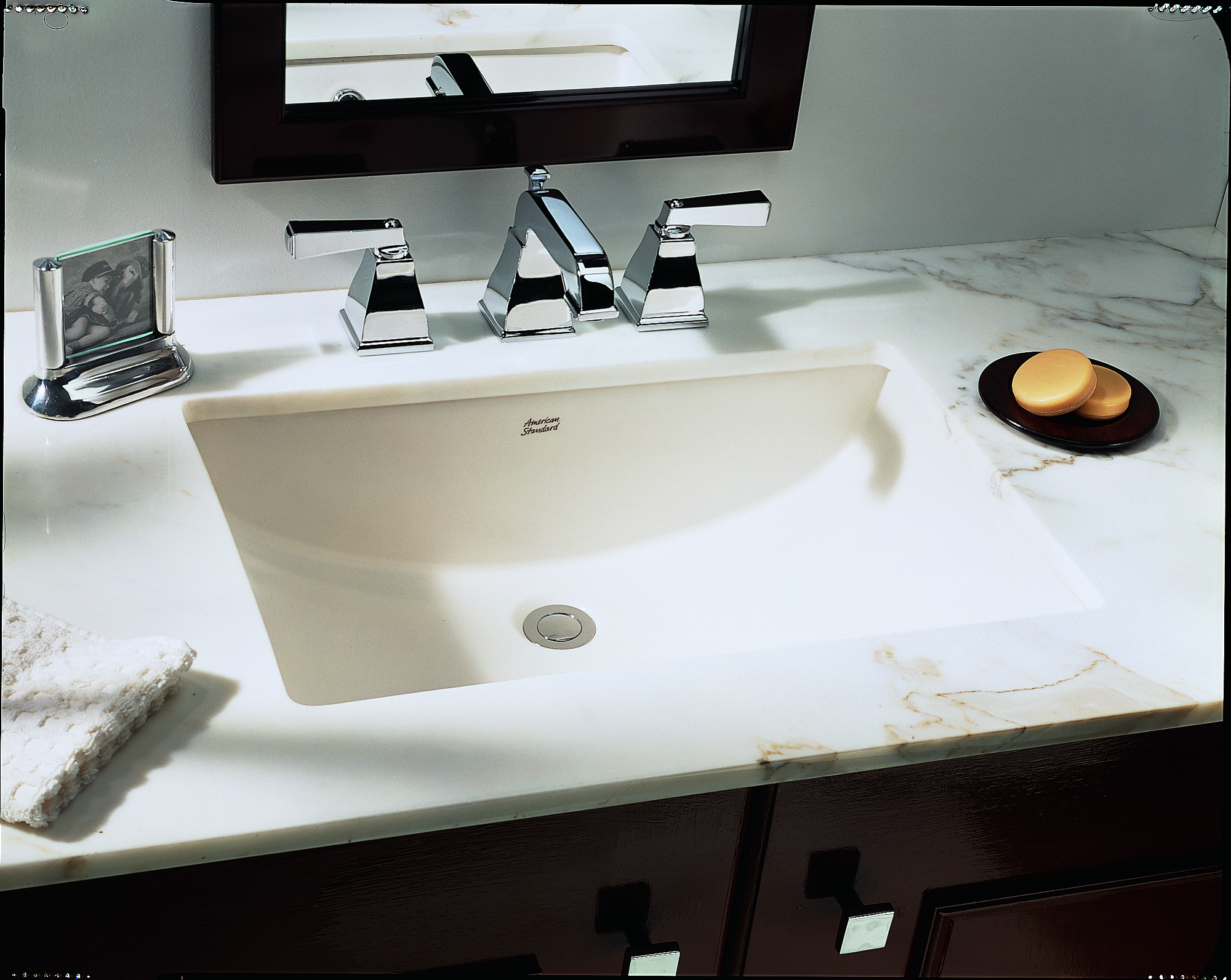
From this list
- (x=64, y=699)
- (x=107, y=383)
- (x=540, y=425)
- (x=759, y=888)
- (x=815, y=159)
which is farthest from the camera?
(x=815, y=159)

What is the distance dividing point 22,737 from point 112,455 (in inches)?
11.6

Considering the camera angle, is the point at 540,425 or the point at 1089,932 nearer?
the point at 1089,932

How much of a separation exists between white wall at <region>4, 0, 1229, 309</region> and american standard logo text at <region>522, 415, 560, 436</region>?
169mm

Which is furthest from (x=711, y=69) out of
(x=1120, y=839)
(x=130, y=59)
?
(x=1120, y=839)

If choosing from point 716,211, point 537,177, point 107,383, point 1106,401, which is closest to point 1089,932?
point 1106,401

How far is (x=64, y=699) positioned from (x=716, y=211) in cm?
63

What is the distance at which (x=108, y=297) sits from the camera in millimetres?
888

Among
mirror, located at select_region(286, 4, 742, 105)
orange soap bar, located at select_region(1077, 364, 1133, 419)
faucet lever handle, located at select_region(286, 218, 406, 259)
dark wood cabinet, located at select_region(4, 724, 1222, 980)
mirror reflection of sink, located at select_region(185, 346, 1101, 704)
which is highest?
mirror, located at select_region(286, 4, 742, 105)

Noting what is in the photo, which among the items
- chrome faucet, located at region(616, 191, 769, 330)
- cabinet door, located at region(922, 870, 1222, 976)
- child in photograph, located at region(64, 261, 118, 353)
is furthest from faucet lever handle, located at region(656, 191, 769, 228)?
cabinet door, located at region(922, 870, 1222, 976)

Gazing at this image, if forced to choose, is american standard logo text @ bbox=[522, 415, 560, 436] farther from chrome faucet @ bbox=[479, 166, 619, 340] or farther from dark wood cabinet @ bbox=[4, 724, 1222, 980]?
dark wood cabinet @ bbox=[4, 724, 1222, 980]

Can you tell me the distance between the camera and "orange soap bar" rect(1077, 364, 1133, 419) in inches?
39.2

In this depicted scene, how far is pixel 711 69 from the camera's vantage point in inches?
41.3

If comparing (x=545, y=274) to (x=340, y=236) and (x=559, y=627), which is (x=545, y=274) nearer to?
(x=340, y=236)

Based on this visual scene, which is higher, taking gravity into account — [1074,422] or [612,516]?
[1074,422]
